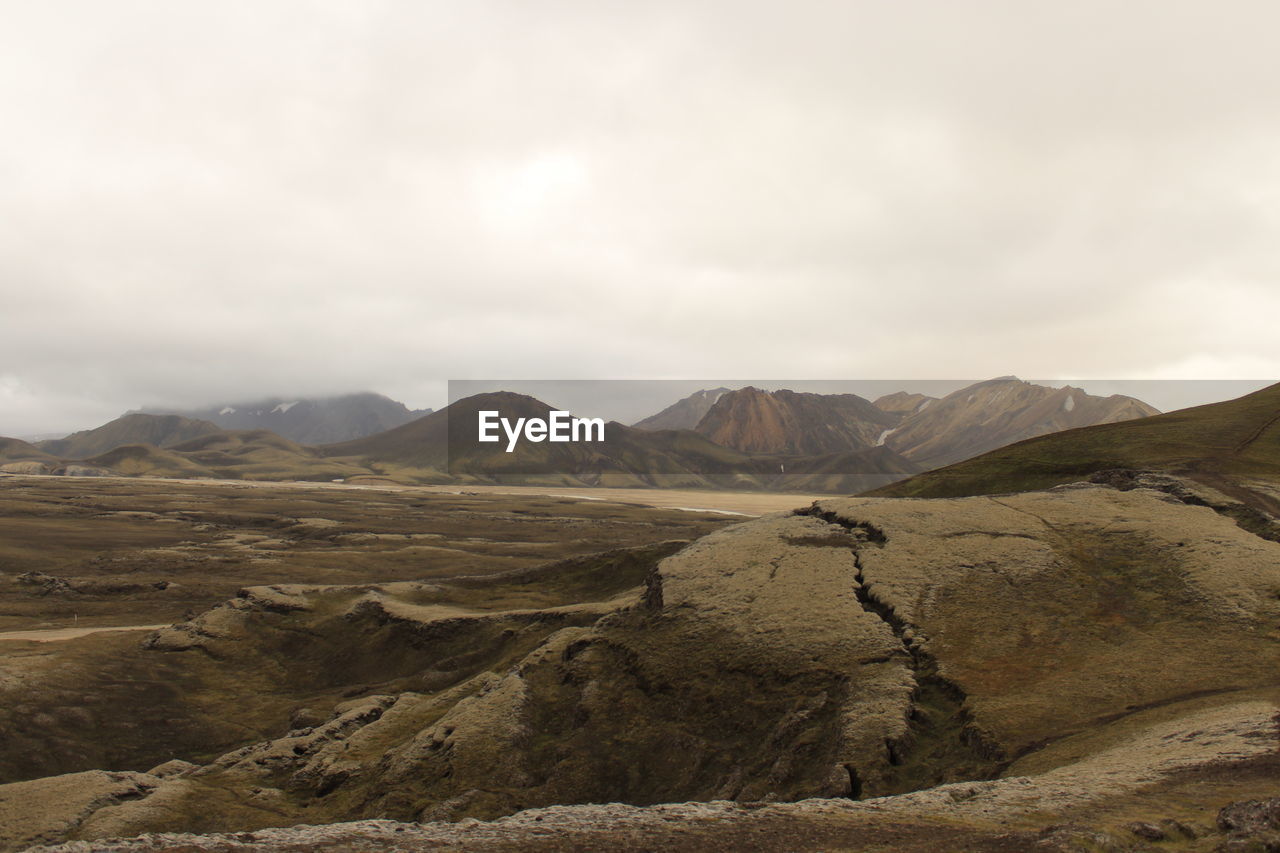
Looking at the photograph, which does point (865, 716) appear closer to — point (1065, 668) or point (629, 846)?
point (1065, 668)

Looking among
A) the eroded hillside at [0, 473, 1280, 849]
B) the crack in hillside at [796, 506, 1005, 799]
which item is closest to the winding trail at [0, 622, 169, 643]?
the eroded hillside at [0, 473, 1280, 849]

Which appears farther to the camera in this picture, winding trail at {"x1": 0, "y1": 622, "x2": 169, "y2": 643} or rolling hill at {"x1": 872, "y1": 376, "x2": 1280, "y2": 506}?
winding trail at {"x1": 0, "y1": 622, "x2": 169, "y2": 643}

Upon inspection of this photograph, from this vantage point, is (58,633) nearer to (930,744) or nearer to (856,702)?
(856,702)

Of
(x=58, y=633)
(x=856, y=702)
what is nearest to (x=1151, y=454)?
(x=856, y=702)

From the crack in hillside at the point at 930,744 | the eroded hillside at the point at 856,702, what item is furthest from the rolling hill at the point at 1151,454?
the crack in hillside at the point at 930,744

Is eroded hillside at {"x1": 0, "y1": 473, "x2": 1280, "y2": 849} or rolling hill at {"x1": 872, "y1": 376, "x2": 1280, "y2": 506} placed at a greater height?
rolling hill at {"x1": 872, "y1": 376, "x2": 1280, "y2": 506}

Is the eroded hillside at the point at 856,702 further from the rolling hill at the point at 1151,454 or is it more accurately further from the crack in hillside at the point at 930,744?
the rolling hill at the point at 1151,454

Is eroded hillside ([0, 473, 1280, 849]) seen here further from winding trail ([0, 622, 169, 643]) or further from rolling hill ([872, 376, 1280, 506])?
winding trail ([0, 622, 169, 643])

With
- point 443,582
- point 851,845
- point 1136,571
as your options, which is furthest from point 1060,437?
point 851,845
